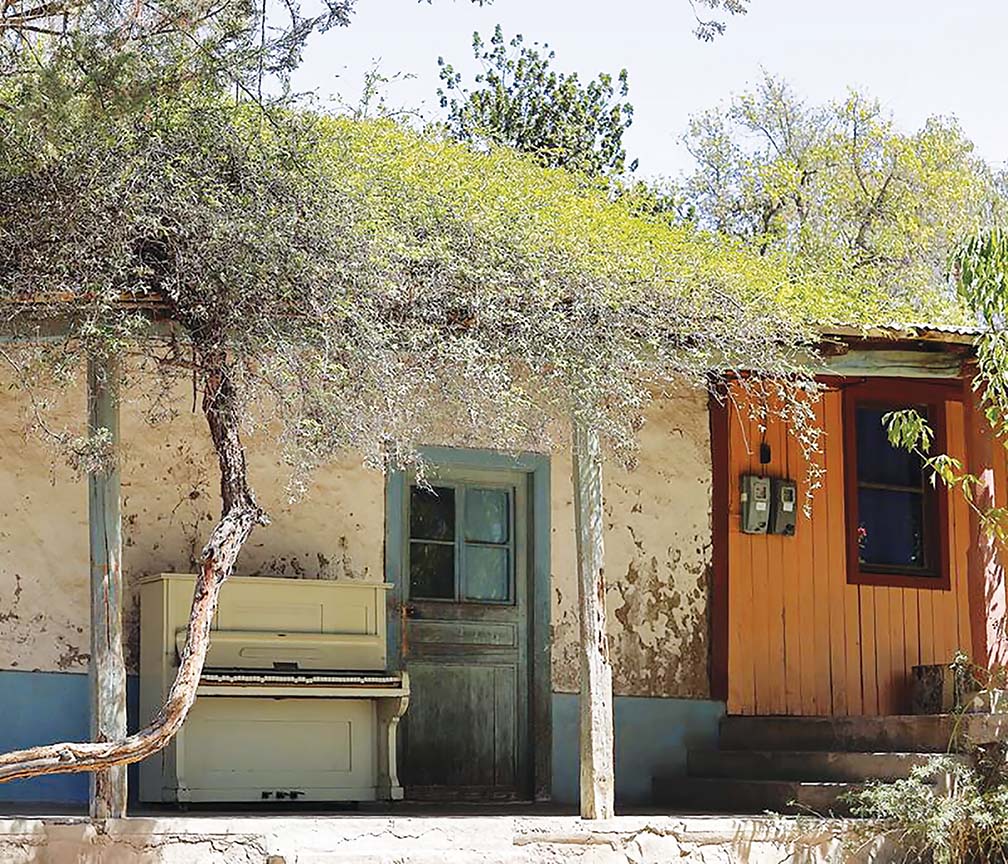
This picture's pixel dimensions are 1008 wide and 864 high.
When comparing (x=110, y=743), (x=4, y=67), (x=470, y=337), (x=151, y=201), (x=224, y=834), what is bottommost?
(x=224, y=834)

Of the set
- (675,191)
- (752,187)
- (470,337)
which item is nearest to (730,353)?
(470,337)

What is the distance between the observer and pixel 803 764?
30.6 ft

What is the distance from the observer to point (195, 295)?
6988 mm

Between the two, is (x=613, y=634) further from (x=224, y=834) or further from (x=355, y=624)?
(x=224, y=834)

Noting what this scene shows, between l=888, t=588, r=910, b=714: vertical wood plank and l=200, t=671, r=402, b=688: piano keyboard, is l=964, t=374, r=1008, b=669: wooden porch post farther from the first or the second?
l=200, t=671, r=402, b=688: piano keyboard

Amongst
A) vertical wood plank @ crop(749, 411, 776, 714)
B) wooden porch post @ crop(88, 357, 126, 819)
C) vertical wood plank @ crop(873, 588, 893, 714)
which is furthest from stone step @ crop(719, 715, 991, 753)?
wooden porch post @ crop(88, 357, 126, 819)

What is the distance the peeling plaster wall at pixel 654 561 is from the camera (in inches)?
398

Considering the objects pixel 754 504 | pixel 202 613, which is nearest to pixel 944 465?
pixel 754 504

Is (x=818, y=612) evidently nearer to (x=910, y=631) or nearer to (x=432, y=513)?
(x=910, y=631)

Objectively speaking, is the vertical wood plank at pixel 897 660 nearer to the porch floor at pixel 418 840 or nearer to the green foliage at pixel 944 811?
the green foliage at pixel 944 811

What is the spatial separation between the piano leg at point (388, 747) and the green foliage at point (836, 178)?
49.7 ft

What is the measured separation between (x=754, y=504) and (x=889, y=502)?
1060mm

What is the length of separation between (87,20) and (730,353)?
3.39 metres

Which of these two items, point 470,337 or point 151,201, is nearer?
point 151,201
